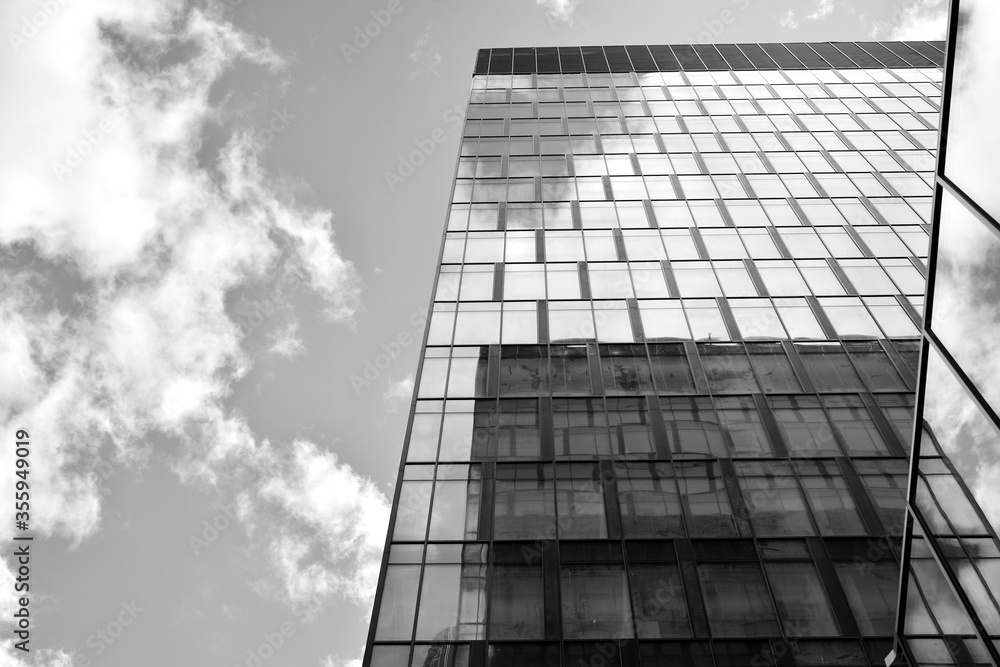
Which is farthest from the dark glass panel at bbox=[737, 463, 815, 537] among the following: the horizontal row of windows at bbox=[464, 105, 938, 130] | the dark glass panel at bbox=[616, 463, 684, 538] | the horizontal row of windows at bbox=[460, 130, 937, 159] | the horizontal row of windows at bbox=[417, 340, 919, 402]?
the horizontal row of windows at bbox=[464, 105, 938, 130]

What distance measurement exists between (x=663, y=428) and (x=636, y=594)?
5259 mm

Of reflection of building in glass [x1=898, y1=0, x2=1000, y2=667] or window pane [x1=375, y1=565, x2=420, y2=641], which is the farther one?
window pane [x1=375, y1=565, x2=420, y2=641]

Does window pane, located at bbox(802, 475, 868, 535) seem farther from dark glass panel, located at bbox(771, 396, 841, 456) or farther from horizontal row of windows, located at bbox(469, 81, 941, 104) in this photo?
horizontal row of windows, located at bbox(469, 81, 941, 104)

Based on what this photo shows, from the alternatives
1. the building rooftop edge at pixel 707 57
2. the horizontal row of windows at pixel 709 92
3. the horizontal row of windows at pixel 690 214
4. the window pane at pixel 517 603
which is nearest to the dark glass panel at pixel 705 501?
the window pane at pixel 517 603

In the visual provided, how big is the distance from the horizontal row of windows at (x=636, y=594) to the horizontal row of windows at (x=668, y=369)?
542cm

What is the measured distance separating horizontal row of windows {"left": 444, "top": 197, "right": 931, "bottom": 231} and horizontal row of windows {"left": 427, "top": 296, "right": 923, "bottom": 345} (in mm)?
4482

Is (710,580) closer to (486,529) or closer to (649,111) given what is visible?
(486,529)

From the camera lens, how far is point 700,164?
32312 millimetres

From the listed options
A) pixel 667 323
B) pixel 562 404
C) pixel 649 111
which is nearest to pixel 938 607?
pixel 562 404

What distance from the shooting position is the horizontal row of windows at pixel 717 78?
4059cm

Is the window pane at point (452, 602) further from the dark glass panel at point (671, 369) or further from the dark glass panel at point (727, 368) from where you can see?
the dark glass panel at point (727, 368)

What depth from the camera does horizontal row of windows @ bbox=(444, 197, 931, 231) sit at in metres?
28.5

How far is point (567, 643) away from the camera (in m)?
15.6

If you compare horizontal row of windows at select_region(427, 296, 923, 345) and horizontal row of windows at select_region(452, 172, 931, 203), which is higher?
horizontal row of windows at select_region(452, 172, 931, 203)
